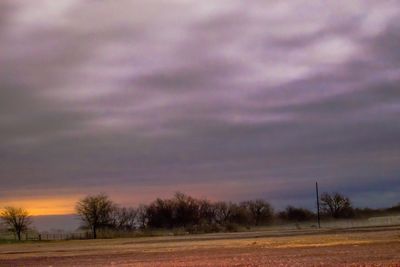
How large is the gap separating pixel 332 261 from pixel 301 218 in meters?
148

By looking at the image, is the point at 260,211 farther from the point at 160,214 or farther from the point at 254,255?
the point at 254,255

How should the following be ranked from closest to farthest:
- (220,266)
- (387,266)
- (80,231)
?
(387,266) → (220,266) → (80,231)

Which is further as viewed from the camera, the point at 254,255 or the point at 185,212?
the point at 185,212

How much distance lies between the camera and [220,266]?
28516 mm

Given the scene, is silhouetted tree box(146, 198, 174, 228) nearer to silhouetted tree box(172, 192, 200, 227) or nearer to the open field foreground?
silhouetted tree box(172, 192, 200, 227)

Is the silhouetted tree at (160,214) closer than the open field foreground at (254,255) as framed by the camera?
No

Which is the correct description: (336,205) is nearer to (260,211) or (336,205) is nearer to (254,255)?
(260,211)

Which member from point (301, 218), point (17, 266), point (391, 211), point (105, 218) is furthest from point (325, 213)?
point (17, 266)

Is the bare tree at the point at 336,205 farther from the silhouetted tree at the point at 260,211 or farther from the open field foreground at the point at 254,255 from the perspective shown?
the open field foreground at the point at 254,255

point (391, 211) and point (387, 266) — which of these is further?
point (391, 211)

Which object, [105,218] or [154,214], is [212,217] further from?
[105,218]

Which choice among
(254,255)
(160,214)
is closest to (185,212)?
(160,214)

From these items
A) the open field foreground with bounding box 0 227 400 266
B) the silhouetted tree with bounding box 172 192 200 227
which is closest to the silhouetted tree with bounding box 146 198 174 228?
the silhouetted tree with bounding box 172 192 200 227

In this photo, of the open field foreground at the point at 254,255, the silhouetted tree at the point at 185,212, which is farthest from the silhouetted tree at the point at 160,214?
the open field foreground at the point at 254,255
